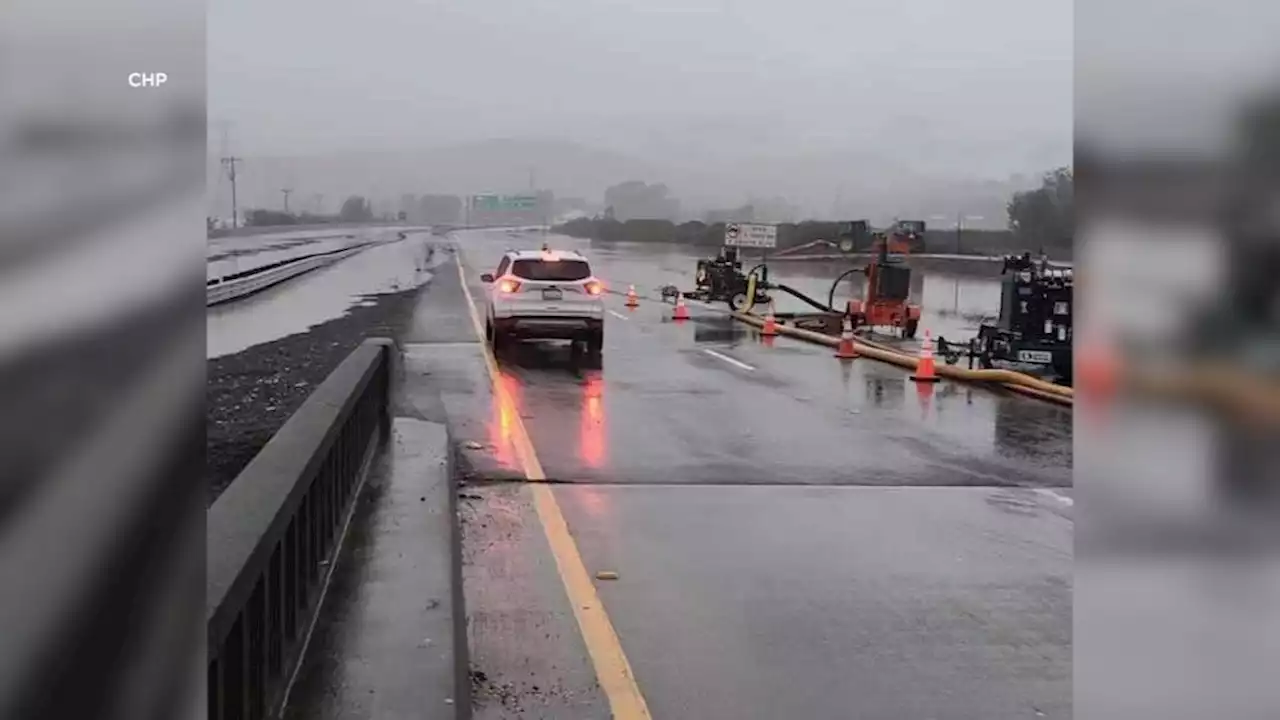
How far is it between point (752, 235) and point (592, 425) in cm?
2522

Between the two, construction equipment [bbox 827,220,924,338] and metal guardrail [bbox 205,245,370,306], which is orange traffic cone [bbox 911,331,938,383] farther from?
metal guardrail [bbox 205,245,370,306]

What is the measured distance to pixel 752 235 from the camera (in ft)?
114

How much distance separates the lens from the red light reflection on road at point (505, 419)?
339 inches

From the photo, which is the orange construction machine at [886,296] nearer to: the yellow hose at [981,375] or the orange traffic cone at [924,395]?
the yellow hose at [981,375]

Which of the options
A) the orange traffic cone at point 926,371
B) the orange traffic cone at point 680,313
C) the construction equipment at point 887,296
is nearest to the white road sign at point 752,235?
the orange traffic cone at point 680,313

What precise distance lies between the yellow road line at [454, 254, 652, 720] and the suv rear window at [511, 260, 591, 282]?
8.43m

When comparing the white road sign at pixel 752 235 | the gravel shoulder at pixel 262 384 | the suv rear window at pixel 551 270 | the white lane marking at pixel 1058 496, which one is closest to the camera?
the gravel shoulder at pixel 262 384

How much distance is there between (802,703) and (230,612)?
240cm

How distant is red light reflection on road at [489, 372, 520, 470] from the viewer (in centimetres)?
861

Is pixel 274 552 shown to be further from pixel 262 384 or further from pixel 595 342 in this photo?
pixel 595 342

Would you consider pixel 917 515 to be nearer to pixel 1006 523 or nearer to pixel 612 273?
pixel 1006 523

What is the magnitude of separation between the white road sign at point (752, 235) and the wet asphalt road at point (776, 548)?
2165 centimetres

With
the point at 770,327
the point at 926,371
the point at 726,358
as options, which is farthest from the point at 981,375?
the point at 770,327

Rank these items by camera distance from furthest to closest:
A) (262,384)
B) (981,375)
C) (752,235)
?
(752,235)
(981,375)
(262,384)
